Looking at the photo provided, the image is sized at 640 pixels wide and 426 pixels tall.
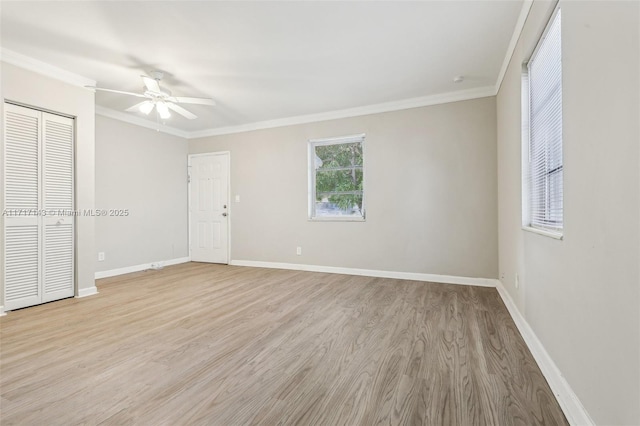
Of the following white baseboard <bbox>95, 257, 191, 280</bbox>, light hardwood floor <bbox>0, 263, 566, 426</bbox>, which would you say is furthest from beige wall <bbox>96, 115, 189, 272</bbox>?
light hardwood floor <bbox>0, 263, 566, 426</bbox>

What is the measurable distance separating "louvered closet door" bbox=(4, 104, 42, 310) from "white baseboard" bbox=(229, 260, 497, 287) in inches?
109

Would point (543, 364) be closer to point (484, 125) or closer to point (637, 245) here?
point (637, 245)

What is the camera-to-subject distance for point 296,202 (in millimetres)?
4945

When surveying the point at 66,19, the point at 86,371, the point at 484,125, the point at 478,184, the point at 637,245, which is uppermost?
the point at 66,19

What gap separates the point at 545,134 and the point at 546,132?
0.02 m

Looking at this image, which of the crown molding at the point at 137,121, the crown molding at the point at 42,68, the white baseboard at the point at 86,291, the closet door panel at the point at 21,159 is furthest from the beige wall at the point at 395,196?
the closet door panel at the point at 21,159

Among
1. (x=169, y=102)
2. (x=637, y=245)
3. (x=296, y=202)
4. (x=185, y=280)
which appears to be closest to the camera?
(x=637, y=245)

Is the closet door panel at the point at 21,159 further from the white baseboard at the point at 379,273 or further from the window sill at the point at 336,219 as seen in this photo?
the window sill at the point at 336,219

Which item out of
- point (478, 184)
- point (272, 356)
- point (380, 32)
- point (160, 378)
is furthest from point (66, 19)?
point (478, 184)

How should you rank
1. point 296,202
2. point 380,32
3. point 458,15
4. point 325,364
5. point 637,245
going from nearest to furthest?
1. point 637,245
2. point 325,364
3. point 458,15
4. point 380,32
5. point 296,202

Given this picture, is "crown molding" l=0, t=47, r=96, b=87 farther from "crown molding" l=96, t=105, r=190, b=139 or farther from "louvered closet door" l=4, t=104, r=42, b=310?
"crown molding" l=96, t=105, r=190, b=139

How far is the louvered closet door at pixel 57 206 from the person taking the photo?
127 inches

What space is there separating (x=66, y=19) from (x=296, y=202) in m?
3.36

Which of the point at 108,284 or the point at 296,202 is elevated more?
the point at 296,202
